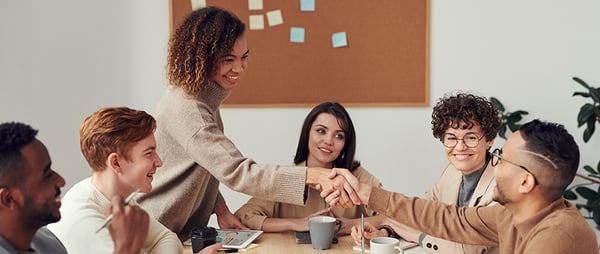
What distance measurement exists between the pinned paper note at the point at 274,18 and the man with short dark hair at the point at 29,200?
2.52 metres

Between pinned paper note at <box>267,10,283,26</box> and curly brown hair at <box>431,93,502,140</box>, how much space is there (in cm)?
151

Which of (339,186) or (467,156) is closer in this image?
(339,186)

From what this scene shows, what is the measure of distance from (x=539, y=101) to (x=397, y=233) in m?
1.79

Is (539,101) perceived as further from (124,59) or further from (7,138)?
(7,138)

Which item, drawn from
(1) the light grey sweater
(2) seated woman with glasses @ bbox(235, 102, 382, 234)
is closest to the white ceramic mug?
(1) the light grey sweater

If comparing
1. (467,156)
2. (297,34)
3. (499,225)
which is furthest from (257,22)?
(499,225)

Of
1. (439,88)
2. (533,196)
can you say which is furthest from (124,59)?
(533,196)

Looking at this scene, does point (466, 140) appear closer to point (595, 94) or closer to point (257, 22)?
point (595, 94)

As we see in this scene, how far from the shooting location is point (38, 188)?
4.00 feet

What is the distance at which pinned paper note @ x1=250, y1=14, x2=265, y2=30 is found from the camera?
145 inches

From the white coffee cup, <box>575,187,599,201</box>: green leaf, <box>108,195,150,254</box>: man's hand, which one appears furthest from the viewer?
<box>575,187,599,201</box>: green leaf

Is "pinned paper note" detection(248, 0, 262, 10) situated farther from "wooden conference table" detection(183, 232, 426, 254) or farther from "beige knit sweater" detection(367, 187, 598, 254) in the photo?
"beige knit sweater" detection(367, 187, 598, 254)

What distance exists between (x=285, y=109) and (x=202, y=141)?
173 centimetres

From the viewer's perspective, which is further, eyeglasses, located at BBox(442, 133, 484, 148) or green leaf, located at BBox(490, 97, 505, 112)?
green leaf, located at BBox(490, 97, 505, 112)
